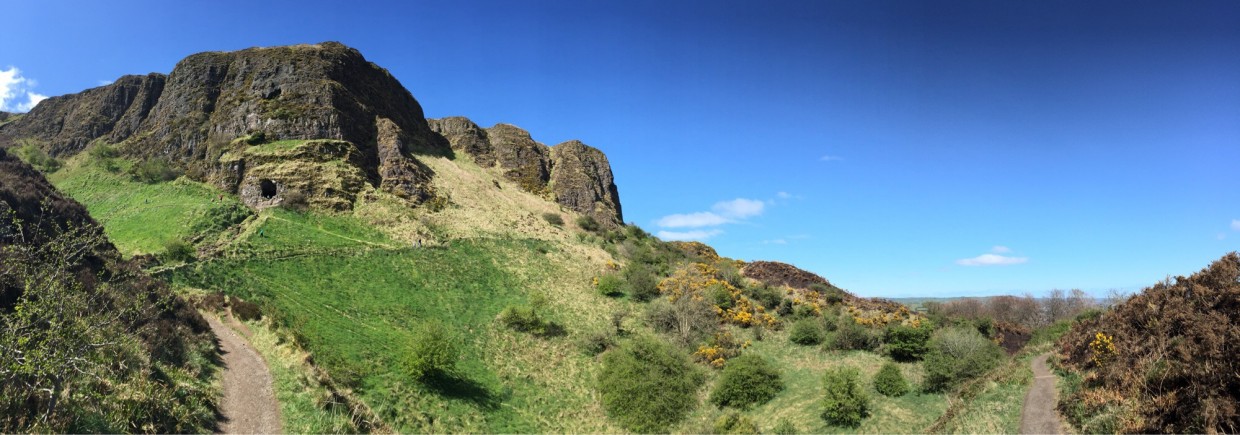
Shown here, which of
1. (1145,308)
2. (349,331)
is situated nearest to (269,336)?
(349,331)

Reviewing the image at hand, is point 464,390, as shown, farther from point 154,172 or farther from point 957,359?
point 154,172

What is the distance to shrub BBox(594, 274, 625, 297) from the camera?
45.8 metres

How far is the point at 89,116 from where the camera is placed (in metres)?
61.7

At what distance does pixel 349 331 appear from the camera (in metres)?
28.1

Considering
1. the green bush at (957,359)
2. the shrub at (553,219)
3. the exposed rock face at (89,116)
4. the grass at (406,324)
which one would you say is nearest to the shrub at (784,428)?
the green bush at (957,359)

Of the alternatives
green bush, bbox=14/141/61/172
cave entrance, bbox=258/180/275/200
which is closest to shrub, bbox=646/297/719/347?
cave entrance, bbox=258/180/275/200

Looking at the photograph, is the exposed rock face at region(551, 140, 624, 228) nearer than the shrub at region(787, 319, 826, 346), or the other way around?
the shrub at region(787, 319, 826, 346)

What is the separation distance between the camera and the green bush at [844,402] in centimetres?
2352

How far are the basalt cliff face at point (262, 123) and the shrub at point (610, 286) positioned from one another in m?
21.4

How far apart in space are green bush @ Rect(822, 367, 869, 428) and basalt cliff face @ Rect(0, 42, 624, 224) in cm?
4219

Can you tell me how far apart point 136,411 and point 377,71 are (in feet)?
205

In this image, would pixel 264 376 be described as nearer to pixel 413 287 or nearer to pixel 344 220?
pixel 413 287

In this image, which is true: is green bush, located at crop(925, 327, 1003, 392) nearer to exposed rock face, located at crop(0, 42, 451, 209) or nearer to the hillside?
the hillside

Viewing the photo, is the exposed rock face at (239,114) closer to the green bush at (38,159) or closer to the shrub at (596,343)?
the green bush at (38,159)
